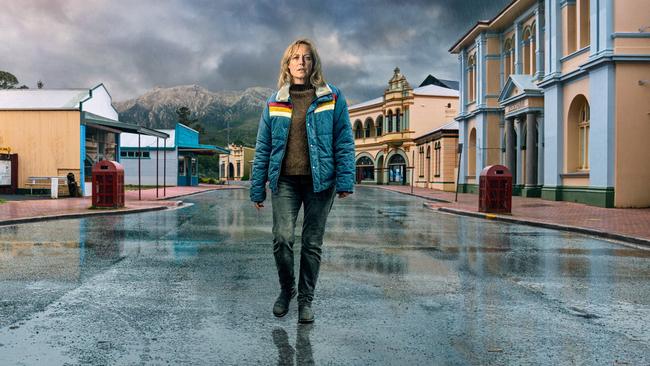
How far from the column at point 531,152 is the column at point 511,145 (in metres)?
2.84

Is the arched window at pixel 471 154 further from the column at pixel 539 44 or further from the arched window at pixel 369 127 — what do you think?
the arched window at pixel 369 127

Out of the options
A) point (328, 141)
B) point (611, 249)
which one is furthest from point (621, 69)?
point (328, 141)

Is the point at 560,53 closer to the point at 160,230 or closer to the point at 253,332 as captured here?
the point at 160,230

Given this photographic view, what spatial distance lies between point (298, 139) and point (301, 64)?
0.60 metres

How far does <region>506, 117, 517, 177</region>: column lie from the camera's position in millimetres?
30422

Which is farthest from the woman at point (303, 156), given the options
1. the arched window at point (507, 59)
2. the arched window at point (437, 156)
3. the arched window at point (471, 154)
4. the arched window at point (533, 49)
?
the arched window at point (437, 156)

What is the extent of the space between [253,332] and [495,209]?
1401 cm

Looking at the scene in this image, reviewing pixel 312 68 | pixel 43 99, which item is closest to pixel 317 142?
pixel 312 68

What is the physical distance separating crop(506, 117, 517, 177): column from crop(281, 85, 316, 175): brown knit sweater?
27.2 metres

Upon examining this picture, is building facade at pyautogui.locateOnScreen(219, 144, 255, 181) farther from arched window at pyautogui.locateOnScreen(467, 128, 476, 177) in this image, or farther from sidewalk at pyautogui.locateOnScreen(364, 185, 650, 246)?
sidewalk at pyautogui.locateOnScreen(364, 185, 650, 246)

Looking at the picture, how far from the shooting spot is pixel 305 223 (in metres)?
4.77

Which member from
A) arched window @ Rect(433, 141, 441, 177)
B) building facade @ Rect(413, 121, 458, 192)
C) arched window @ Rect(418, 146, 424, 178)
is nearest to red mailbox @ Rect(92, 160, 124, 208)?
building facade @ Rect(413, 121, 458, 192)

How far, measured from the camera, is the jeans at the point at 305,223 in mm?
4637

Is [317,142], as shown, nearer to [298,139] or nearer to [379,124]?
[298,139]
